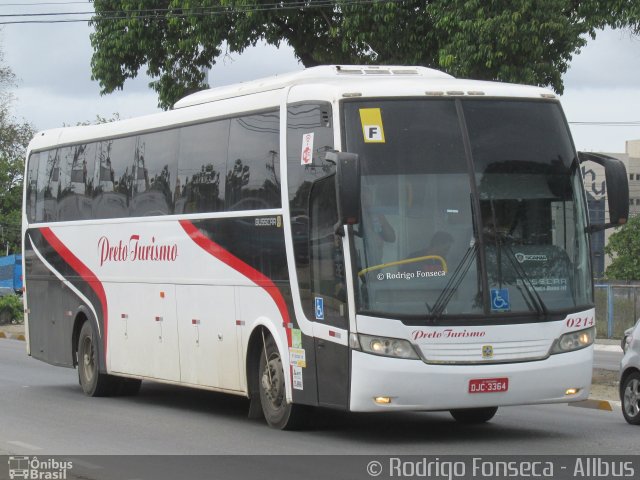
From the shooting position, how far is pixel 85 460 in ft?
39.1

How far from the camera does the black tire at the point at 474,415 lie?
589 inches

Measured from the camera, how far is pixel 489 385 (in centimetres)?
1255

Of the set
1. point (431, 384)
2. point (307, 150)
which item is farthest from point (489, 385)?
point (307, 150)

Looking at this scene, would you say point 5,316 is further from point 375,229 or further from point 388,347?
point 388,347

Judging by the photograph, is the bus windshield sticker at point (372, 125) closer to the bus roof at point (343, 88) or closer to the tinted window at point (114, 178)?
the bus roof at point (343, 88)

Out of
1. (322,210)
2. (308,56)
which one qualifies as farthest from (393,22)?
(322,210)

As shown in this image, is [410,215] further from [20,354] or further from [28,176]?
[20,354]

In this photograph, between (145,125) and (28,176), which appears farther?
(28,176)

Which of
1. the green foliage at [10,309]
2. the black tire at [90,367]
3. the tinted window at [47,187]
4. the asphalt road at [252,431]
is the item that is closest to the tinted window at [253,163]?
the asphalt road at [252,431]

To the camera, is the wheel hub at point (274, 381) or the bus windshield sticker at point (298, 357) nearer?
the bus windshield sticker at point (298, 357)

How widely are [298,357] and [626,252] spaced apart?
3760 centimetres

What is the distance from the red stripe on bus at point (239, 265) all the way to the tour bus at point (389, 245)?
0.03 m

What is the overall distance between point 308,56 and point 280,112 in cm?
1111

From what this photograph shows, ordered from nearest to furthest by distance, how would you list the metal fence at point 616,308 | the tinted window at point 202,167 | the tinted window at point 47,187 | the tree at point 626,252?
the tinted window at point 202,167
the tinted window at point 47,187
the metal fence at point 616,308
the tree at point 626,252
